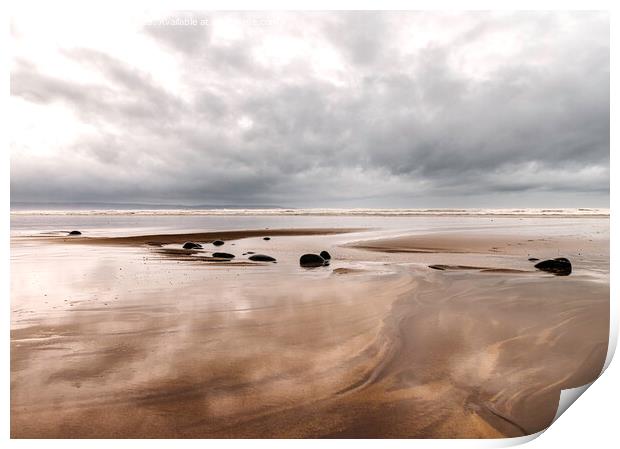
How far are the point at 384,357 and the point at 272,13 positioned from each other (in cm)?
411

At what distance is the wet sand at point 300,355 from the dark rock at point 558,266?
0.57 meters

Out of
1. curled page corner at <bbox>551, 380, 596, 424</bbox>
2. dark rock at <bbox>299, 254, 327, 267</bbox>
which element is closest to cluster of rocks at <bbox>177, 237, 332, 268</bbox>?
dark rock at <bbox>299, 254, 327, 267</bbox>

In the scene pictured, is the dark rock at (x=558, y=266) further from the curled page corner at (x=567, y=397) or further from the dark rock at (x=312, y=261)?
the dark rock at (x=312, y=261)

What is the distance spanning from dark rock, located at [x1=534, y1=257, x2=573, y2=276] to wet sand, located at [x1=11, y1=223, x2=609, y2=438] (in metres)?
0.57

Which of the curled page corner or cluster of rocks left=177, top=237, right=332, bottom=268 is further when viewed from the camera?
cluster of rocks left=177, top=237, right=332, bottom=268

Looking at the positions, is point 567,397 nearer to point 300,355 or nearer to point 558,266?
point 300,355

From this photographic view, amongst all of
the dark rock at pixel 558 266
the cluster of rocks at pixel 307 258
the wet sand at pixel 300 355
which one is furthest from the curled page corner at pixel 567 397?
the cluster of rocks at pixel 307 258

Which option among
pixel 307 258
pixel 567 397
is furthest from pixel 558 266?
pixel 307 258

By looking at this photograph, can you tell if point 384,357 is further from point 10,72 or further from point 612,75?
point 10,72

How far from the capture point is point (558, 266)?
714 centimetres

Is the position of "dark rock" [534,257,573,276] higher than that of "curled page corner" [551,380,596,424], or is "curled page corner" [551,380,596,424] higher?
"dark rock" [534,257,573,276]

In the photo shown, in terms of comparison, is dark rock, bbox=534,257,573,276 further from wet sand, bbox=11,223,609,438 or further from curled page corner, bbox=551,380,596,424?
curled page corner, bbox=551,380,596,424

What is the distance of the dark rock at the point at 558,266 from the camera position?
6.94 meters

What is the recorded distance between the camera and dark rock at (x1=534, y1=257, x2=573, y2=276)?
6.94 m
